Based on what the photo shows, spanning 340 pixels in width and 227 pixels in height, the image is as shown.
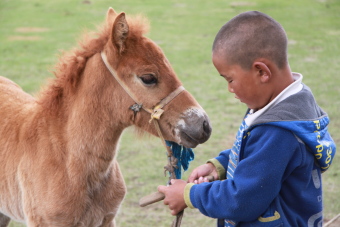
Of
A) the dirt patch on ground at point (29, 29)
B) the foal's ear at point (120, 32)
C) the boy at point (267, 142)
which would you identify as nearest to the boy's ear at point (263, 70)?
the boy at point (267, 142)

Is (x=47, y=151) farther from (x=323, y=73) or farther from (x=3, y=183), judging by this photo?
(x=323, y=73)

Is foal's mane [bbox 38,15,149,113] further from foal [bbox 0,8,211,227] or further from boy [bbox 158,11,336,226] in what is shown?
boy [bbox 158,11,336,226]

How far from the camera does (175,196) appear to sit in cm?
221

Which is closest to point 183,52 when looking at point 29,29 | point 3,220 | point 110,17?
point 29,29

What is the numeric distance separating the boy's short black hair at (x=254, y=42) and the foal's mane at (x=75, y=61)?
0.77m

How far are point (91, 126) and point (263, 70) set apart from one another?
3.70 ft

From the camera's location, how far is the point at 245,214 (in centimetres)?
203

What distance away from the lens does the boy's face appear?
Result: 6.78 ft

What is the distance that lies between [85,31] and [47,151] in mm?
767

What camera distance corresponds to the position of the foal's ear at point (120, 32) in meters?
2.57

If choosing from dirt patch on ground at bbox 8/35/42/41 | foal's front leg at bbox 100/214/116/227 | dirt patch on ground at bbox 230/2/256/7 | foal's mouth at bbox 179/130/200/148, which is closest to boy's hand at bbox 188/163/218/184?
foal's mouth at bbox 179/130/200/148

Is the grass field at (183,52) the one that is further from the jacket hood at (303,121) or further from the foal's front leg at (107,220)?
the jacket hood at (303,121)

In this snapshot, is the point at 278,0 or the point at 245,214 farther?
the point at 278,0

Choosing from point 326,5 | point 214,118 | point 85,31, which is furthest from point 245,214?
point 326,5
